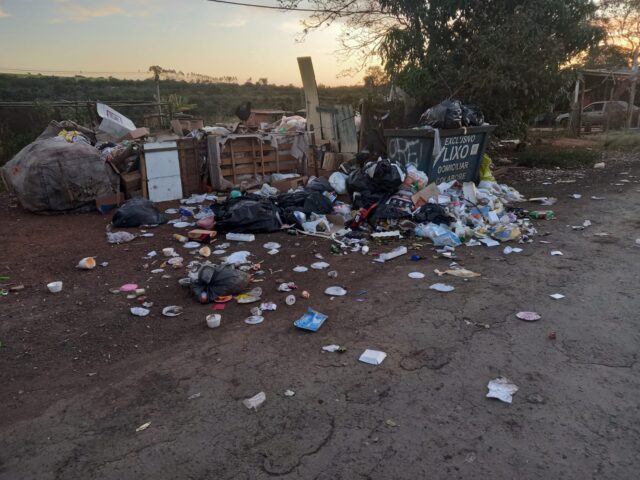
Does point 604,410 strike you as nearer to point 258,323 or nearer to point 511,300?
point 511,300

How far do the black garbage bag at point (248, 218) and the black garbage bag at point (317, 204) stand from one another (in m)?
0.45

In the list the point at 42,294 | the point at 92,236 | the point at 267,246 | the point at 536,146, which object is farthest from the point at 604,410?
the point at 536,146

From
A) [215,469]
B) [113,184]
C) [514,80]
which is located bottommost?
[215,469]

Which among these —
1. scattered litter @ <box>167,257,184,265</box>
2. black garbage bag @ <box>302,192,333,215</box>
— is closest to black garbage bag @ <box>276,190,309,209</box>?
black garbage bag @ <box>302,192,333,215</box>

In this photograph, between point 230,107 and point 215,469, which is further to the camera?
point 230,107

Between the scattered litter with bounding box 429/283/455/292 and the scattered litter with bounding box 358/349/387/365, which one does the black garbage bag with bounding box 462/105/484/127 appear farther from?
the scattered litter with bounding box 358/349/387/365

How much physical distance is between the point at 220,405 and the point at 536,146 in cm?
1337

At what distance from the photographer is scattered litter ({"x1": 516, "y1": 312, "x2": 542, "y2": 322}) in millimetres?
3273

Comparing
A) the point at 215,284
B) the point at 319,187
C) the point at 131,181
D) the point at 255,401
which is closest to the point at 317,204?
the point at 319,187

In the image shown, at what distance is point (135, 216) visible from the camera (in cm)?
606

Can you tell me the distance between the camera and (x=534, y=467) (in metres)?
1.94

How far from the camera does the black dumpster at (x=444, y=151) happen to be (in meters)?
6.91

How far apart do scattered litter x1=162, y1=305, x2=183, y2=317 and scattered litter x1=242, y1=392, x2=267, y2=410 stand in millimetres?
1353

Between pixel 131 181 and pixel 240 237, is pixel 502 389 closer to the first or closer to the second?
pixel 240 237
